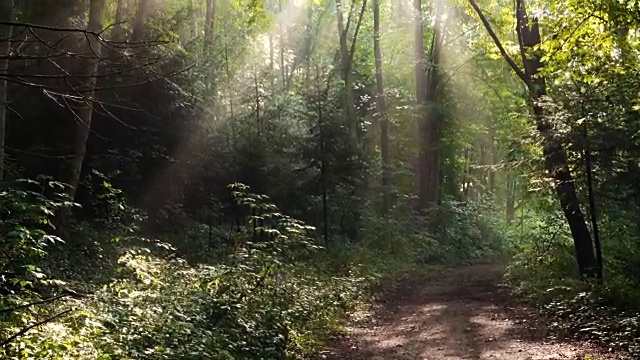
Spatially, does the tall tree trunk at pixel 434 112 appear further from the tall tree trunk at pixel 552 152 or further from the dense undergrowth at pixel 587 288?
the tall tree trunk at pixel 552 152

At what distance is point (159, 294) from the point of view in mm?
7875

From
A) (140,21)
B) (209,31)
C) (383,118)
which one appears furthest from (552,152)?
(209,31)

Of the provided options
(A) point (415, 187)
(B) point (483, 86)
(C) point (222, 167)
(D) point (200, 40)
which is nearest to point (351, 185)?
(C) point (222, 167)

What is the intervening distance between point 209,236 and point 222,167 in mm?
2304

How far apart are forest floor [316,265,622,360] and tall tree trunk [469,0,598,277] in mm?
2058

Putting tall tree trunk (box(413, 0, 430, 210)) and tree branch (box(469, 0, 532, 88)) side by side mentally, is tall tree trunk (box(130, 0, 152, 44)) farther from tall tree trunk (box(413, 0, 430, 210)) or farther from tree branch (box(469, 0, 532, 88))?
tall tree trunk (box(413, 0, 430, 210))

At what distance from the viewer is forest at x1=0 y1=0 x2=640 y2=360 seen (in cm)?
658

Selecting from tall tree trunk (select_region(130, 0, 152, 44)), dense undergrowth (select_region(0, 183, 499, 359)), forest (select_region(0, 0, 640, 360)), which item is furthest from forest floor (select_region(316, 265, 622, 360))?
tall tree trunk (select_region(130, 0, 152, 44))

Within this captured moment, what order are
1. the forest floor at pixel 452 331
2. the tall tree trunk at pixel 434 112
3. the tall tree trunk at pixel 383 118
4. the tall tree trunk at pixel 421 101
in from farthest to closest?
the tall tree trunk at pixel 434 112, the tall tree trunk at pixel 421 101, the tall tree trunk at pixel 383 118, the forest floor at pixel 452 331

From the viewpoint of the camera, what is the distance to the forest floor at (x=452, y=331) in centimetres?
770

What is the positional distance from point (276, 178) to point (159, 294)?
9.88 metres

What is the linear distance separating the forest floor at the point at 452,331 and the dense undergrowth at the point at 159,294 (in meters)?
0.60

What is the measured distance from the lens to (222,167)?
58.7 feet

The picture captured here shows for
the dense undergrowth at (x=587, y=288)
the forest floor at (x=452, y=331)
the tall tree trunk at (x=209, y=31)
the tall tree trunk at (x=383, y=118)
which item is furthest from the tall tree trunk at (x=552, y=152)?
the tall tree trunk at (x=209, y=31)
